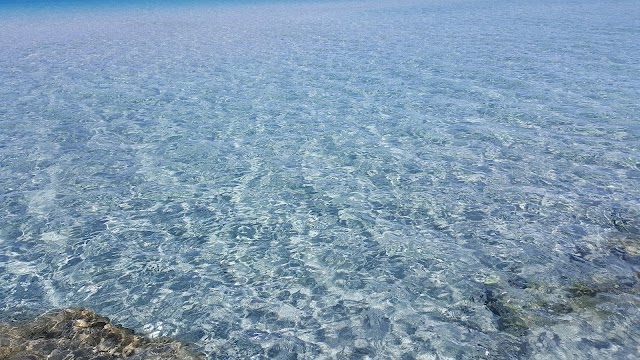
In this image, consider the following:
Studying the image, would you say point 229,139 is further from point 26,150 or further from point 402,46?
point 402,46

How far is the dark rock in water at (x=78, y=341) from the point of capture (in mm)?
4848

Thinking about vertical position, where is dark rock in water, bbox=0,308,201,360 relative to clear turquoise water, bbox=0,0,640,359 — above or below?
above

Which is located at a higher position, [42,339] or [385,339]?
[42,339]

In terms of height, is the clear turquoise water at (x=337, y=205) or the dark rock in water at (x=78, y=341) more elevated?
the dark rock in water at (x=78, y=341)

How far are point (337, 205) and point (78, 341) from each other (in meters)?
4.47

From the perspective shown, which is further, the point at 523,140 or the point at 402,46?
the point at 402,46

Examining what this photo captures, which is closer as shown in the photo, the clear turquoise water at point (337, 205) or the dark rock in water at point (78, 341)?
the dark rock in water at point (78, 341)

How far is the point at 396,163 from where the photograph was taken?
9.80m

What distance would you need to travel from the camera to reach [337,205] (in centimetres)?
827

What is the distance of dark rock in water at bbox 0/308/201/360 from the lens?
485cm

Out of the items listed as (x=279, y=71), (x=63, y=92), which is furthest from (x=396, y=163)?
(x=63, y=92)

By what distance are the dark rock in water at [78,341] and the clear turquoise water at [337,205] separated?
312 millimetres

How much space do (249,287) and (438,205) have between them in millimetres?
3563

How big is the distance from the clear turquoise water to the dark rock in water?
31cm
